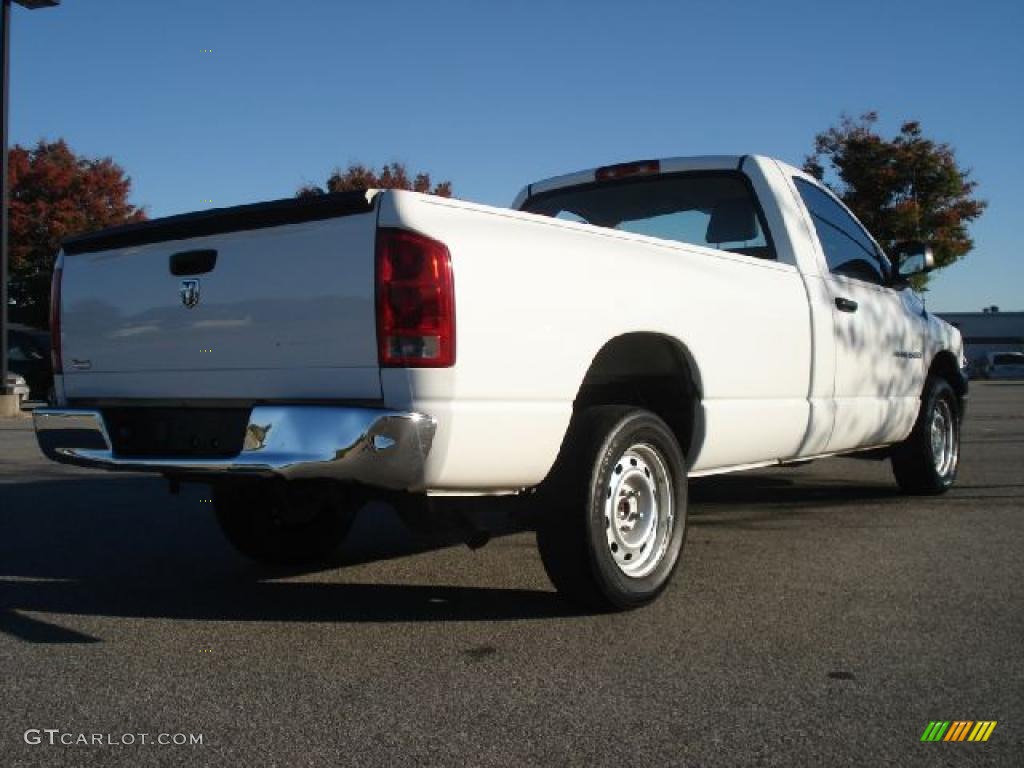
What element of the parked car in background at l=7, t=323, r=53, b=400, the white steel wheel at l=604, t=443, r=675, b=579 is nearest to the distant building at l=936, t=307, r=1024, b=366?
the parked car in background at l=7, t=323, r=53, b=400

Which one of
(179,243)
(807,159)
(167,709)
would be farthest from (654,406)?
(807,159)

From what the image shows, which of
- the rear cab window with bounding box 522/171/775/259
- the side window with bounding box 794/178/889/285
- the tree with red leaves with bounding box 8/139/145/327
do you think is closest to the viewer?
the rear cab window with bounding box 522/171/775/259

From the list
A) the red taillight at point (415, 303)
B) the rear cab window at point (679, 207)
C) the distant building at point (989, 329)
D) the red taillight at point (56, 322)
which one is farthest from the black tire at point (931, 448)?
the distant building at point (989, 329)

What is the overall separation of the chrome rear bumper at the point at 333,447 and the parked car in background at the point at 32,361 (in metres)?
17.1

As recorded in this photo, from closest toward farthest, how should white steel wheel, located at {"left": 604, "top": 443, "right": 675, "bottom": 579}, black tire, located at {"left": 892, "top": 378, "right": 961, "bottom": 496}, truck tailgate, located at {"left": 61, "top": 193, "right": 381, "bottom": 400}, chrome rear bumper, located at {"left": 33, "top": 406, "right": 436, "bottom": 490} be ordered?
chrome rear bumper, located at {"left": 33, "top": 406, "right": 436, "bottom": 490} → truck tailgate, located at {"left": 61, "top": 193, "right": 381, "bottom": 400} → white steel wheel, located at {"left": 604, "top": 443, "right": 675, "bottom": 579} → black tire, located at {"left": 892, "top": 378, "right": 961, "bottom": 496}

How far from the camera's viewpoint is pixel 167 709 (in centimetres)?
314

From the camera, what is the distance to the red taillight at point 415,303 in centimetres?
348

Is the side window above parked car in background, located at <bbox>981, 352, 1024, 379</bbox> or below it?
above

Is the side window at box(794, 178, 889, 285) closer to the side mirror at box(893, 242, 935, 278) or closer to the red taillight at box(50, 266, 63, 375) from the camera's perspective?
the side mirror at box(893, 242, 935, 278)

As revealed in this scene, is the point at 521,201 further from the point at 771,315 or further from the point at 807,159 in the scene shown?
the point at 807,159

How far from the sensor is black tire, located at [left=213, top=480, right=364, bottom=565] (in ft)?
16.7

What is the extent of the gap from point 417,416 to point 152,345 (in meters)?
1.35

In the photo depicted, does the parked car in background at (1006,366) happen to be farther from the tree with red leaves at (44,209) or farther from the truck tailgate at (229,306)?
the truck tailgate at (229,306)

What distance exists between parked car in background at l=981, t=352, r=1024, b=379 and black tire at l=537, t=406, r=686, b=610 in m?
47.8
